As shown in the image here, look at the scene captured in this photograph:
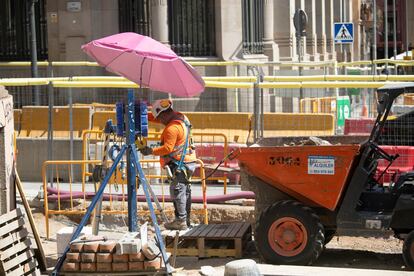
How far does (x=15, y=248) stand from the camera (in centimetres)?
1008

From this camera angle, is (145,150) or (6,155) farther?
(145,150)

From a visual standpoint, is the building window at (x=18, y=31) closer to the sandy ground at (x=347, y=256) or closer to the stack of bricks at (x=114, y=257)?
the sandy ground at (x=347, y=256)

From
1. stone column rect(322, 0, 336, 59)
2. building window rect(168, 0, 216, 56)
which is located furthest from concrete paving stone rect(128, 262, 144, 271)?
stone column rect(322, 0, 336, 59)

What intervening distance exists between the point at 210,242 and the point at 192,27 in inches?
569

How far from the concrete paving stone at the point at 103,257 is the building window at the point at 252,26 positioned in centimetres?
1783

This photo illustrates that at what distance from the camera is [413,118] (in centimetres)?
1302

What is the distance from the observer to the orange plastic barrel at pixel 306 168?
1081cm

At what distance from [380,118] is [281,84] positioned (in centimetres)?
389

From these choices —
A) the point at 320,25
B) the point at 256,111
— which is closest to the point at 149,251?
the point at 256,111

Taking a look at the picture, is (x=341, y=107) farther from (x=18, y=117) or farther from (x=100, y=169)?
(x=100, y=169)

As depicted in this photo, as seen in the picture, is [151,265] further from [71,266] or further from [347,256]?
[347,256]

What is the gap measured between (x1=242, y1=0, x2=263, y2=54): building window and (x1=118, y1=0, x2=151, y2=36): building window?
2943mm

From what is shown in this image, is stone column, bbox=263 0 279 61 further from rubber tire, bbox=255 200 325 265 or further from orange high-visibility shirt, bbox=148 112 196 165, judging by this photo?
rubber tire, bbox=255 200 325 265

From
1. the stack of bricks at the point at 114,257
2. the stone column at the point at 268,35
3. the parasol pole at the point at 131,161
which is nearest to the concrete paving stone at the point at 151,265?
the stack of bricks at the point at 114,257
